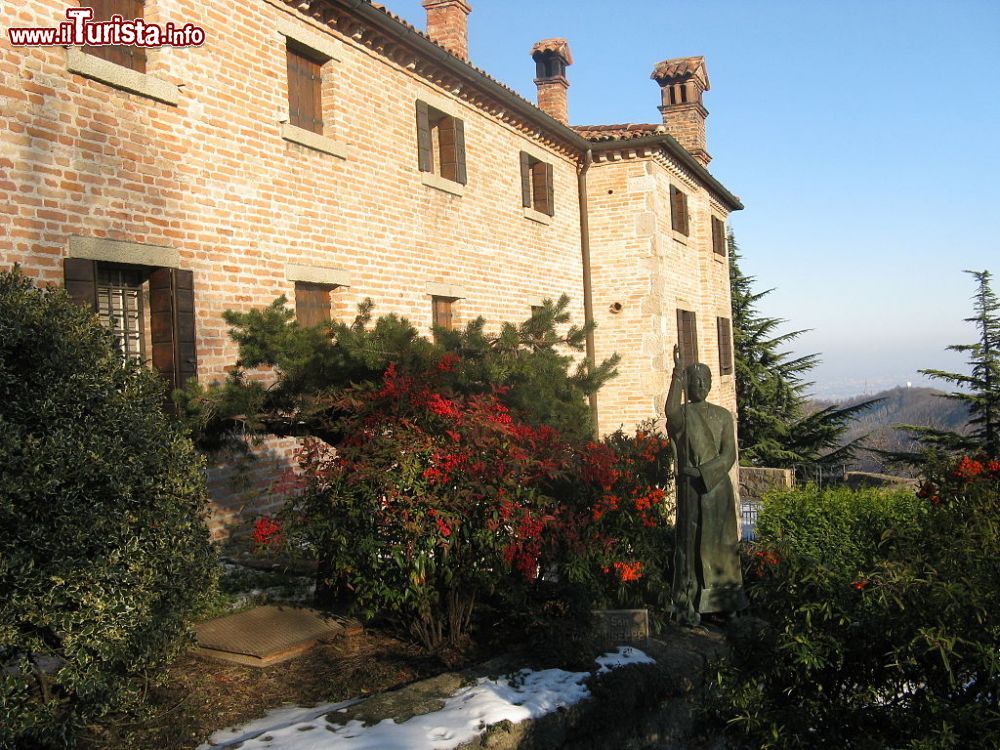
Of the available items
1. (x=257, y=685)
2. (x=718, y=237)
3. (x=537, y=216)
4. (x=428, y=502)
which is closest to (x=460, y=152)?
(x=537, y=216)

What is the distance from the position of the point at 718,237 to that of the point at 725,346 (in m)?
3.26

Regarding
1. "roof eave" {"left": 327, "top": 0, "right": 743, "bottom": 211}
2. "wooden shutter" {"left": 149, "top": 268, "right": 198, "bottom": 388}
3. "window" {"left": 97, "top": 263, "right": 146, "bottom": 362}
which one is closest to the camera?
"window" {"left": 97, "top": 263, "right": 146, "bottom": 362}

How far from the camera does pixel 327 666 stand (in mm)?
5414

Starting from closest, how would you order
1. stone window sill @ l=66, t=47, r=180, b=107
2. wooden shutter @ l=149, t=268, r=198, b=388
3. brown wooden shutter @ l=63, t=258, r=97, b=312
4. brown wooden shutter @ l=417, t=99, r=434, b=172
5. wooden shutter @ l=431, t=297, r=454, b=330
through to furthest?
brown wooden shutter @ l=63, t=258, r=97, b=312 → stone window sill @ l=66, t=47, r=180, b=107 → wooden shutter @ l=149, t=268, r=198, b=388 → brown wooden shutter @ l=417, t=99, r=434, b=172 → wooden shutter @ l=431, t=297, r=454, b=330

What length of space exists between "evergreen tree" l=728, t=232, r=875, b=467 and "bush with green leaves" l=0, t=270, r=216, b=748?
2354 centimetres

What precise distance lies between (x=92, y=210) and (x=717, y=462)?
6039 millimetres

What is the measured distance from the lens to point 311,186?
9.88 metres

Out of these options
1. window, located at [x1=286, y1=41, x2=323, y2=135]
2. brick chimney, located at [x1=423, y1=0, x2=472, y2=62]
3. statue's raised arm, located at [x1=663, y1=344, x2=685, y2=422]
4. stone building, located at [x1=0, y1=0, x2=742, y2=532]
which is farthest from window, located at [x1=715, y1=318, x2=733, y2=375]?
statue's raised arm, located at [x1=663, y1=344, x2=685, y2=422]

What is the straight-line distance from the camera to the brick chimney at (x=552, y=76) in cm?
1936

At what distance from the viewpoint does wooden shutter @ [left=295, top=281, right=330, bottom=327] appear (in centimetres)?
981

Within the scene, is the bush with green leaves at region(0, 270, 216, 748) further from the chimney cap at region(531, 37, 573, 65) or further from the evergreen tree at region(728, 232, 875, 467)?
the evergreen tree at region(728, 232, 875, 467)

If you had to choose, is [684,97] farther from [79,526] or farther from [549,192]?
[79,526]

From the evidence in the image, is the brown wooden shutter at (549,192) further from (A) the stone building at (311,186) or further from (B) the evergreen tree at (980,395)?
(B) the evergreen tree at (980,395)

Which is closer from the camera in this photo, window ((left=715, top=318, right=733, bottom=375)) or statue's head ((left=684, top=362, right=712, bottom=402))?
statue's head ((left=684, top=362, right=712, bottom=402))
